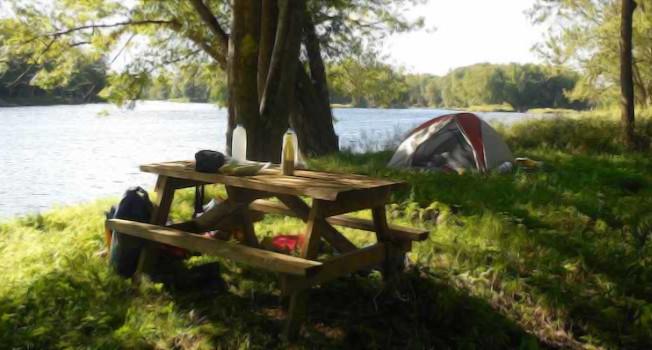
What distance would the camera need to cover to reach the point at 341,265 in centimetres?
329

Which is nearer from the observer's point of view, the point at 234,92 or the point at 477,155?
the point at 234,92

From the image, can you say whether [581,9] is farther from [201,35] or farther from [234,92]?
[234,92]

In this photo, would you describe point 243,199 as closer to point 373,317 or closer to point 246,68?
point 373,317

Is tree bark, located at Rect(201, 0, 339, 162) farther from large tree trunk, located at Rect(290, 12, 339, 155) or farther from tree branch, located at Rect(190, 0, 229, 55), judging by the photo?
large tree trunk, located at Rect(290, 12, 339, 155)

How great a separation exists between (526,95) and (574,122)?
2799 inches

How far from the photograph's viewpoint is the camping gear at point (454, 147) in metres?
8.50

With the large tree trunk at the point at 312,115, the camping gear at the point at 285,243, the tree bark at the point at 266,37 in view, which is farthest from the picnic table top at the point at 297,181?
the large tree trunk at the point at 312,115

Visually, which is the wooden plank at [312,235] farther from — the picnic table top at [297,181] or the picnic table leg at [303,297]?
the picnic table top at [297,181]

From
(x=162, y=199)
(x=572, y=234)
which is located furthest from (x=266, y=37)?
(x=572, y=234)

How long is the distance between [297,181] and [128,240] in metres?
1.45

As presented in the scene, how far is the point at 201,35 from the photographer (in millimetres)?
11531

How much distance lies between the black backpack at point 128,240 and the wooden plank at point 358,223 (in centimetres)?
84

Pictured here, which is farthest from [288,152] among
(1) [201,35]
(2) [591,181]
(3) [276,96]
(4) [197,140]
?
(4) [197,140]

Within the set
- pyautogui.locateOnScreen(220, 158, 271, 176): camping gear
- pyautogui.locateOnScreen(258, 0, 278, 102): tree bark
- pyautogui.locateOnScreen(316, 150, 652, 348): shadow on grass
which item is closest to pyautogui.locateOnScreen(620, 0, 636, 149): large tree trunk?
pyautogui.locateOnScreen(316, 150, 652, 348): shadow on grass
